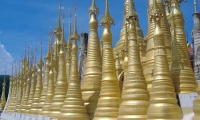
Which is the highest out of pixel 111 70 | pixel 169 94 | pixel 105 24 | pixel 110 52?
pixel 105 24

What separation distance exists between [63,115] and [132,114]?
4.46m

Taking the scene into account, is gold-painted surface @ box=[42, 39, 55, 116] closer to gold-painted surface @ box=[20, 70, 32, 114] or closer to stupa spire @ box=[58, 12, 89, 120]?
stupa spire @ box=[58, 12, 89, 120]

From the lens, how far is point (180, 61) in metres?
11.7

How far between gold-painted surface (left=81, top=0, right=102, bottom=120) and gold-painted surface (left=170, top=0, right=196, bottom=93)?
4.60 m

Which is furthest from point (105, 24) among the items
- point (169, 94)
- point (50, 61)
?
point (50, 61)

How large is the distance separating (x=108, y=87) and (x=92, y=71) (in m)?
2.82

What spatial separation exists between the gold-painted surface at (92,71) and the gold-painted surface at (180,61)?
460cm

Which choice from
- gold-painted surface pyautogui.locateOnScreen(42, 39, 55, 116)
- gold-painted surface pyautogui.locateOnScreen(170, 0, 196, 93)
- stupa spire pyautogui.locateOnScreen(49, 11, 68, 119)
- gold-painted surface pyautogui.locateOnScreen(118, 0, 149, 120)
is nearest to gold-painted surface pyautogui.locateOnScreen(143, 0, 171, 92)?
gold-painted surface pyautogui.locateOnScreen(170, 0, 196, 93)

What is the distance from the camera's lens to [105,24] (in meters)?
14.5

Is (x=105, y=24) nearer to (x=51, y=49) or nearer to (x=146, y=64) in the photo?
(x=146, y=64)

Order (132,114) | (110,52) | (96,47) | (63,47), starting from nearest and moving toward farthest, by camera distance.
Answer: (132,114) → (110,52) → (96,47) → (63,47)

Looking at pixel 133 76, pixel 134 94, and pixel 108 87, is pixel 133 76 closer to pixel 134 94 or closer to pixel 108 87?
pixel 134 94

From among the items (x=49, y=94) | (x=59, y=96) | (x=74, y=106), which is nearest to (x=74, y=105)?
(x=74, y=106)

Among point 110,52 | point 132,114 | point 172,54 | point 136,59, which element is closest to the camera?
point 132,114
